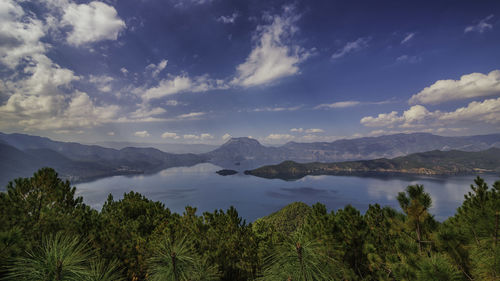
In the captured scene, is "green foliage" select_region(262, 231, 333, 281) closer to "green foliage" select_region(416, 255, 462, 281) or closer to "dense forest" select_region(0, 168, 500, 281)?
"dense forest" select_region(0, 168, 500, 281)

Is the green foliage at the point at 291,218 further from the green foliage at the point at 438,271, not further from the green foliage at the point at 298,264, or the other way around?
the green foliage at the point at 438,271

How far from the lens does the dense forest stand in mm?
2621

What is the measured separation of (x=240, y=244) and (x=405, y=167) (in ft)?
719

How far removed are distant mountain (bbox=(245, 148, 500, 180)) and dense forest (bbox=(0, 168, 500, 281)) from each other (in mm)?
158396

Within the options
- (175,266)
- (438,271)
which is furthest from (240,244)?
(438,271)

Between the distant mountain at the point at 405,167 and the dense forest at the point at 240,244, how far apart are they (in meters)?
158

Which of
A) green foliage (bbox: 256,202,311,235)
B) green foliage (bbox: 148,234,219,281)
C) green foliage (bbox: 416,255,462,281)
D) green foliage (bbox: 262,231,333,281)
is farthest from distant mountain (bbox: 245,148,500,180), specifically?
green foliage (bbox: 148,234,219,281)

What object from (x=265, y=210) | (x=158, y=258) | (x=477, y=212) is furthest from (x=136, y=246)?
(x=265, y=210)

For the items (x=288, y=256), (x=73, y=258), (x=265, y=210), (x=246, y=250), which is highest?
(x=73, y=258)

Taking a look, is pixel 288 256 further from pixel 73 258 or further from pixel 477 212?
pixel 477 212

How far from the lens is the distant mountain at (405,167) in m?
159

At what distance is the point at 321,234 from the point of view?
6734mm

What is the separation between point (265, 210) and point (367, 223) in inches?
3065

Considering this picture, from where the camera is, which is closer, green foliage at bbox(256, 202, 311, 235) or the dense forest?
the dense forest
